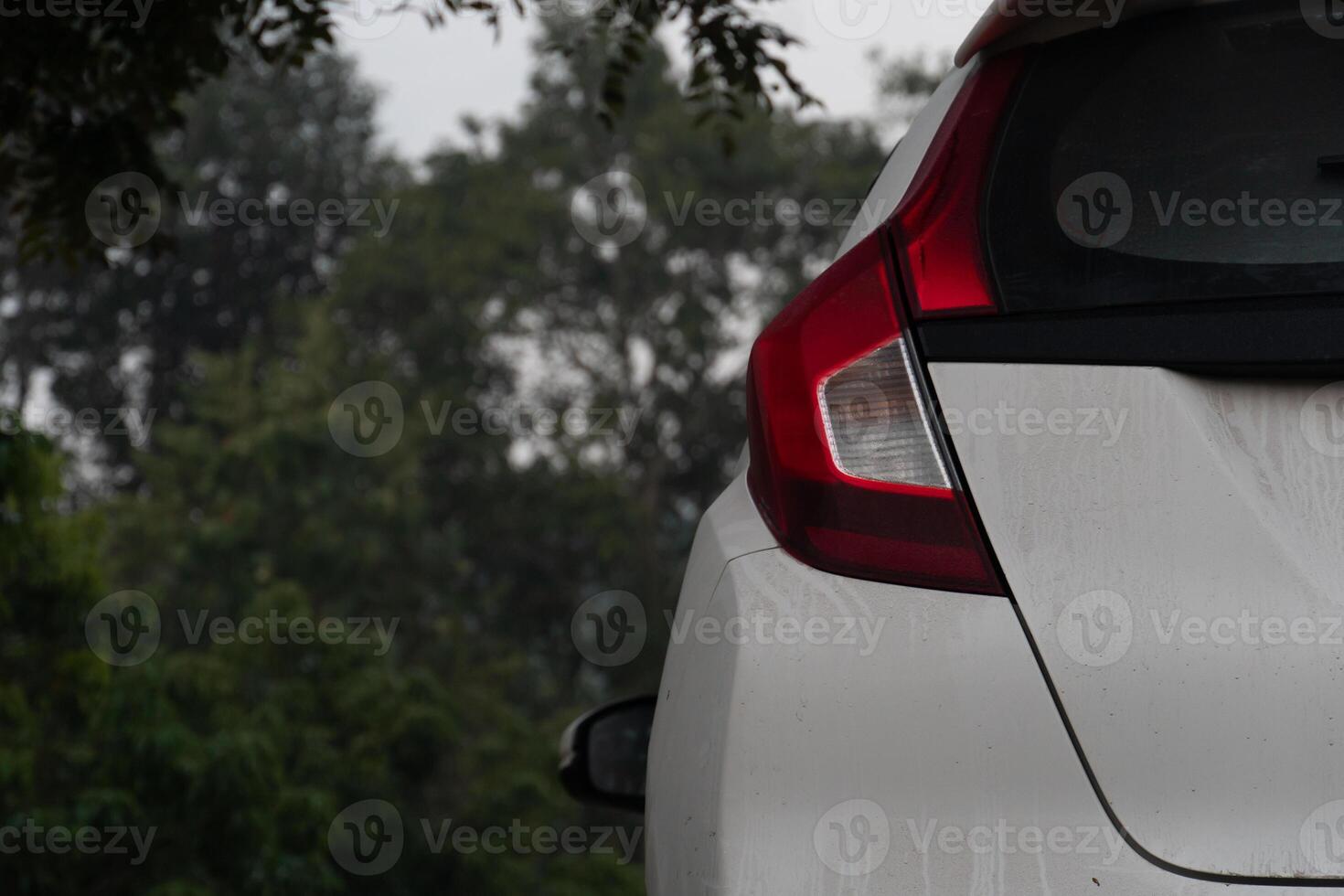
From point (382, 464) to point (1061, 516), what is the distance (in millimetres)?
19385

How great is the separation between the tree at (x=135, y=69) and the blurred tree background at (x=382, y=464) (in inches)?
93.9

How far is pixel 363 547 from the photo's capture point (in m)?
17.6

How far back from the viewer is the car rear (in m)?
1.16

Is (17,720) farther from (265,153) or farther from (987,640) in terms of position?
(265,153)

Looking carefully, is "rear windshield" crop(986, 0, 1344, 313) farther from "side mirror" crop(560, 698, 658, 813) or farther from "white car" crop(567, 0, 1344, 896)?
"side mirror" crop(560, 698, 658, 813)

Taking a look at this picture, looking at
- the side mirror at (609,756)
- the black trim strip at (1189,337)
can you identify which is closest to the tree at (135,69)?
the side mirror at (609,756)

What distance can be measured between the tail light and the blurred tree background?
199 inches

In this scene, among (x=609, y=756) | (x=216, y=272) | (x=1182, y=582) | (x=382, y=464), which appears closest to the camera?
(x=1182, y=582)

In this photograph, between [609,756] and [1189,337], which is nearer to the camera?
[1189,337]

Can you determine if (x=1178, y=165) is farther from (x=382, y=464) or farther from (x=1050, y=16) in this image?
(x=382, y=464)

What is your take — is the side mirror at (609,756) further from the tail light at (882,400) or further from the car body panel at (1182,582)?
the car body panel at (1182,582)

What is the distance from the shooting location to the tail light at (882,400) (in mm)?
1256

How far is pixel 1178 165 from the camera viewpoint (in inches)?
51.8

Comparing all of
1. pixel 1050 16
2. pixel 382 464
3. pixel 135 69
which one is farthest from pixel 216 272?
pixel 1050 16
